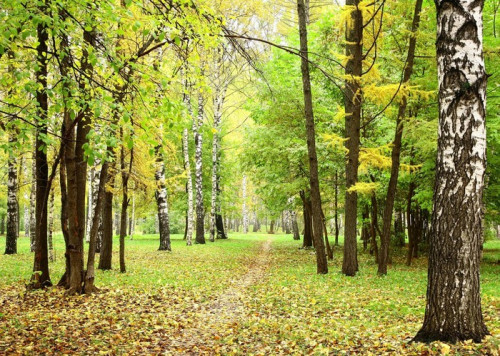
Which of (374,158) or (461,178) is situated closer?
(461,178)

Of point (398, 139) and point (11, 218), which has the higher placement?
point (398, 139)

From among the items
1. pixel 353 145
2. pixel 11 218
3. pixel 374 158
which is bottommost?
pixel 11 218

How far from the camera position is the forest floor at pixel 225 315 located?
17.8 feet

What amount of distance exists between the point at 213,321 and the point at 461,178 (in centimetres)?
503

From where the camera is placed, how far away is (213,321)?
722 cm

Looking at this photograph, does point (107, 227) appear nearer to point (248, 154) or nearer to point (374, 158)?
point (374, 158)

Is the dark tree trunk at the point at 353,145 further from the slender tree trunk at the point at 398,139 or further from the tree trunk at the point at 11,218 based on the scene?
the tree trunk at the point at 11,218

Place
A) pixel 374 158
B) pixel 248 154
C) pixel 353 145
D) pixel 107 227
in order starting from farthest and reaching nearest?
1. pixel 248 154
2. pixel 107 227
3. pixel 353 145
4. pixel 374 158

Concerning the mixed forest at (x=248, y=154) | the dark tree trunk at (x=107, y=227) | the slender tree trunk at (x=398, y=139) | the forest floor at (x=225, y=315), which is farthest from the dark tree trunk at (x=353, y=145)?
the dark tree trunk at (x=107, y=227)

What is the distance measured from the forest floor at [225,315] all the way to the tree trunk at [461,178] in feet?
1.34

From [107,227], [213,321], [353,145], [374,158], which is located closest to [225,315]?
[213,321]

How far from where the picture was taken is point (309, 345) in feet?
18.2

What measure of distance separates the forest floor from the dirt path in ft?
0.06

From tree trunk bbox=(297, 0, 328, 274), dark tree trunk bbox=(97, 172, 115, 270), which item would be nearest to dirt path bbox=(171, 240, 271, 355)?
tree trunk bbox=(297, 0, 328, 274)
